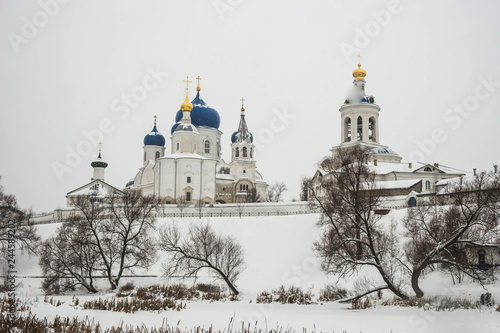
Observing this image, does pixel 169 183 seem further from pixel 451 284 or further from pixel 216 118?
pixel 451 284

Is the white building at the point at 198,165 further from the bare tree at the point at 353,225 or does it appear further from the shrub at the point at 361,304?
the shrub at the point at 361,304

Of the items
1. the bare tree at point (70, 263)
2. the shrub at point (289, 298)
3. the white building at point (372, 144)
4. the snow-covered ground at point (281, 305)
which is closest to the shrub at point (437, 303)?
the snow-covered ground at point (281, 305)

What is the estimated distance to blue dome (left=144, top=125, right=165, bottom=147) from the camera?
62219 millimetres

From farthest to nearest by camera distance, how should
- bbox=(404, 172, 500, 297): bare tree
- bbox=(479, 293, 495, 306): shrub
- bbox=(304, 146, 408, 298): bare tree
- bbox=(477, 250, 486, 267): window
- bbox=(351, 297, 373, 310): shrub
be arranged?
bbox=(477, 250, 486, 267): window → bbox=(304, 146, 408, 298): bare tree → bbox=(351, 297, 373, 310): shrub → bbox=(479, 293, 495, 306): shrub → bbox=(404, 172, 500, 297): bare tree

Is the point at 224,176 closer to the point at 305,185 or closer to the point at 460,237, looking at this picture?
the point at 305,185

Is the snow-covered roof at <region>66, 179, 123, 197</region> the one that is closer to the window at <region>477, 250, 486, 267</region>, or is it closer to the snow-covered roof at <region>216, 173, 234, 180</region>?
the snow-covered roof at <region>216, 173, 234, 180</region>

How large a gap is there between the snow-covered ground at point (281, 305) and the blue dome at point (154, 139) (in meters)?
→ 27.8

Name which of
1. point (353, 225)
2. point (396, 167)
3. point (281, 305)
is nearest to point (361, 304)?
point (281, 305)

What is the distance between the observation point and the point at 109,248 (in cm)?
2536

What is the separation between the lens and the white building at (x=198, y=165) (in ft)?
159

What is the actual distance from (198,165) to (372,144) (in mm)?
17519

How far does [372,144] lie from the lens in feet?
172

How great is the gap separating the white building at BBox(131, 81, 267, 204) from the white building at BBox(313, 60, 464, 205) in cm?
1001

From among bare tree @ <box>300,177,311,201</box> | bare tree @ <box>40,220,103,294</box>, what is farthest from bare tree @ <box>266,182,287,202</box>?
bare tree @ <box>40,220,103,294</box>
